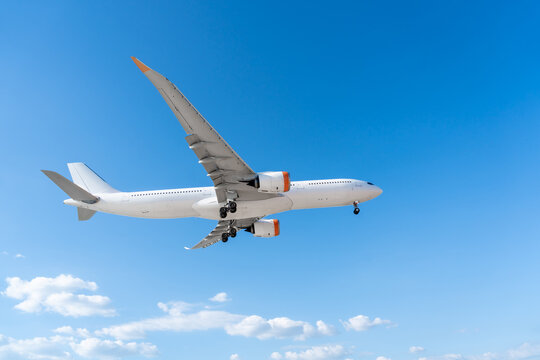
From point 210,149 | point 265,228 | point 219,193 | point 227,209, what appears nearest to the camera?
point 210,149

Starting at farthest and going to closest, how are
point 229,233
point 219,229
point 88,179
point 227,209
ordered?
point 219,229 → point 229,233 → point 88,179 → point 227,209

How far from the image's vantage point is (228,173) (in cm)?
3578

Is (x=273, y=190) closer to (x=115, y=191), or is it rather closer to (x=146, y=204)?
(x=146, y=204)

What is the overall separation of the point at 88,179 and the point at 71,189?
6.29m

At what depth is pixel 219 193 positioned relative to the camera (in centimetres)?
3788

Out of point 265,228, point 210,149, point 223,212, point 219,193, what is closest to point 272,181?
point 219,193

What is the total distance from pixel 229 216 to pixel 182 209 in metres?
4.37

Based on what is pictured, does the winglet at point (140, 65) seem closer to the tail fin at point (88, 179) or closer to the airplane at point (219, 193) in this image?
the airplane at point (219, 193)

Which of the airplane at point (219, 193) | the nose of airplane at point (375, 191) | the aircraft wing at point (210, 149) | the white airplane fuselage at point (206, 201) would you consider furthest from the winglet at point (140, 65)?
the nose of airplane at point (375, 191)

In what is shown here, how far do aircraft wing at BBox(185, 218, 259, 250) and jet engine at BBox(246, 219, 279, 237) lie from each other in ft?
2.17

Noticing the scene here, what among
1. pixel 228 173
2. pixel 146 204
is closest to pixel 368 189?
pixel 228 173

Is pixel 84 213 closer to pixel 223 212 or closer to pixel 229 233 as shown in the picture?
pixel 223 212

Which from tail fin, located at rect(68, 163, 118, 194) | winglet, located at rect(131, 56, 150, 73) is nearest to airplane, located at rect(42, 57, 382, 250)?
tail fin, located at rect(68, 163, 118, 194)

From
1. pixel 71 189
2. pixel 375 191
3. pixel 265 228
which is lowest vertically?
Result: pixel 265 228
